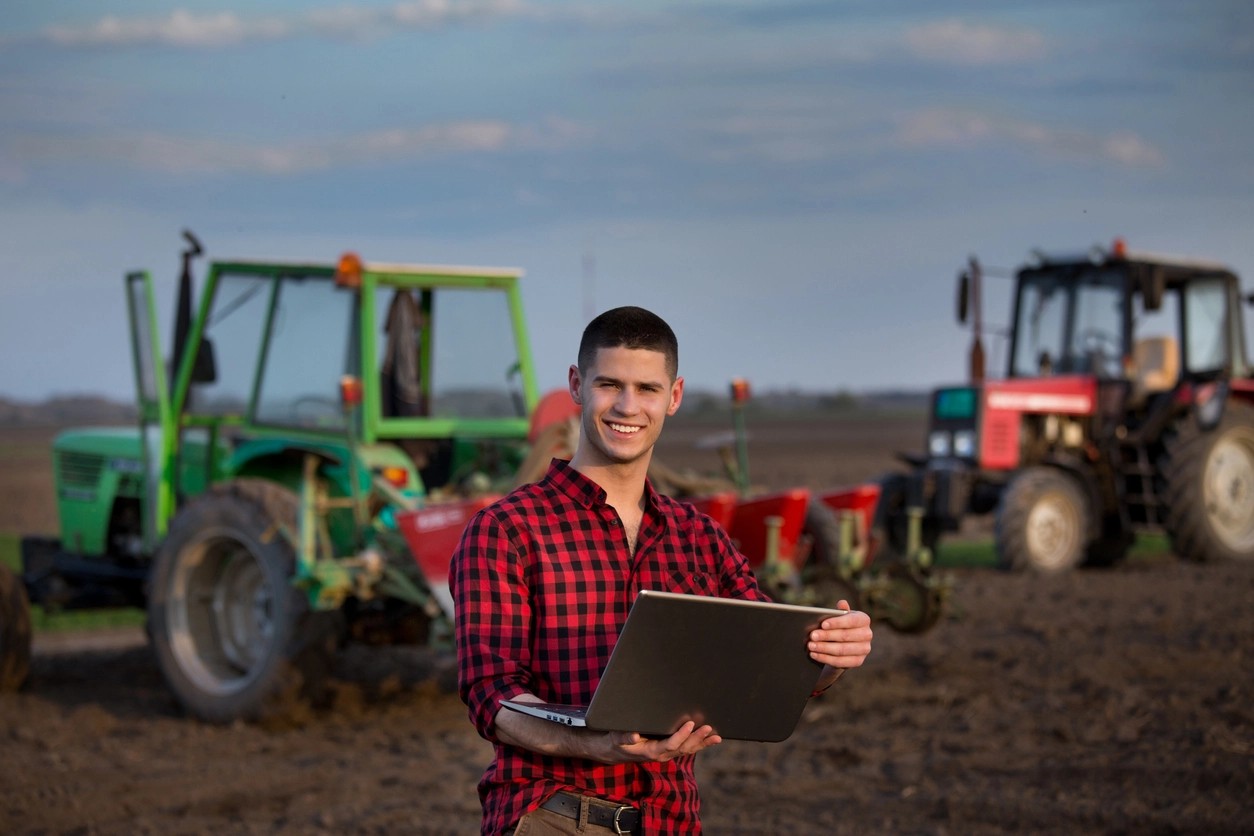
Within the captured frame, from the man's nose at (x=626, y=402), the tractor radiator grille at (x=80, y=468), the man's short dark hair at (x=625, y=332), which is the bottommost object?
the tractor radiator grille at (x=80, y=468)

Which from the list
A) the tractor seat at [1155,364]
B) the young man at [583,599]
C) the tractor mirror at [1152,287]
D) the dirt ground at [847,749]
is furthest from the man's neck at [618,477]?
the tractor seat at [1155,364]

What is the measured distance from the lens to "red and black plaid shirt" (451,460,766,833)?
2.52 meters

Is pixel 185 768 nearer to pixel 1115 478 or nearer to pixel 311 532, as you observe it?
pixel 311 532

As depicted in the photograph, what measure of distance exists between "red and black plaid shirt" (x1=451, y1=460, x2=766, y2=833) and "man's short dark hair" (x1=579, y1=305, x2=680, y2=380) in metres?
0.23

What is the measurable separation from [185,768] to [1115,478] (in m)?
9.15

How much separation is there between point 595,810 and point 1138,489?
11812 mm

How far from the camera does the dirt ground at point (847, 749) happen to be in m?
5.56

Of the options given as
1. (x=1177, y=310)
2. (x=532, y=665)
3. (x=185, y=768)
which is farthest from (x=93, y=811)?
(x=1177, y=310)

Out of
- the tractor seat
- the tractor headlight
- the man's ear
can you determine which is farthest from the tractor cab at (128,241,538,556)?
the tractor seat

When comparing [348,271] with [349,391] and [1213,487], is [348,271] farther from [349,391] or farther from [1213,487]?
[1213,487]

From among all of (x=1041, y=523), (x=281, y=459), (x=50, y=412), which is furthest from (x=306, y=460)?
(x=50, y=412)

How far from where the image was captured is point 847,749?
652 cm

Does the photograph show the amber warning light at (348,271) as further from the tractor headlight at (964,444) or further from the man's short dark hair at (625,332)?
the tractor headlight at (964,444)

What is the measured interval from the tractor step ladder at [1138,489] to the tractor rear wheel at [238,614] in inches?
327
